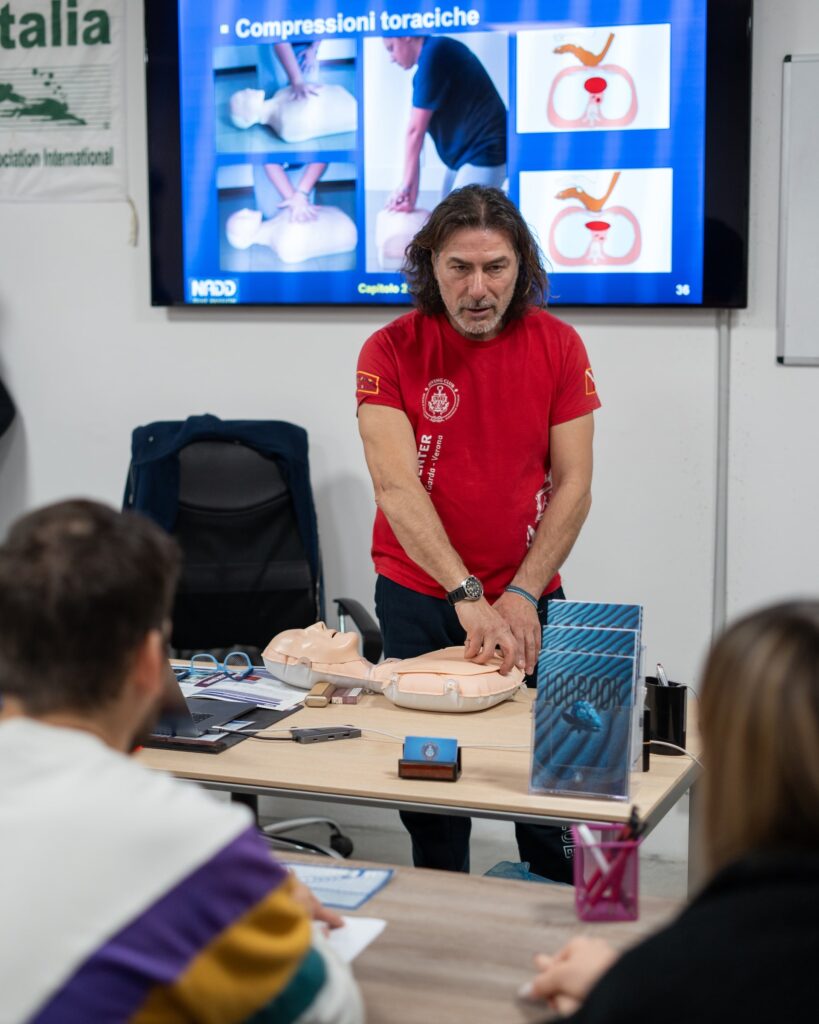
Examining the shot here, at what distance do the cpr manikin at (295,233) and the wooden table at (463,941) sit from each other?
2.38 m

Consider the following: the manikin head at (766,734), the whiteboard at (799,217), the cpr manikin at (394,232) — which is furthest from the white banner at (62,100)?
the manikin head at (766,734)

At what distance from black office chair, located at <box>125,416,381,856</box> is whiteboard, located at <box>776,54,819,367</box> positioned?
142 cm

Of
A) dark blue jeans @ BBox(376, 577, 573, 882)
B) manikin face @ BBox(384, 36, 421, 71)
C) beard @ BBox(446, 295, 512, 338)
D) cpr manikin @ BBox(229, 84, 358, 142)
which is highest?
manikin face @ BBox(384, 36, 421, 71)

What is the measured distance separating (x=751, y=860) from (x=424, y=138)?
304 centimetres

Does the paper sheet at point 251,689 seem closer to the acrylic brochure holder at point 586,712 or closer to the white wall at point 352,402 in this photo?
the acrylic brochure holder at point 586,712

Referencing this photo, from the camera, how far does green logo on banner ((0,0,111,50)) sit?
3.94 metres

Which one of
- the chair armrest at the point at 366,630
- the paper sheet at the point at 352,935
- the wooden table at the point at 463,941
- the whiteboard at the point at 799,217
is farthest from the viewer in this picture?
the whiteboard at the point at 799,217

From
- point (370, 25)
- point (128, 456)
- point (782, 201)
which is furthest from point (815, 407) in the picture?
point (128, 456)

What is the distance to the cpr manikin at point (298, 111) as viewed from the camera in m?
3.72

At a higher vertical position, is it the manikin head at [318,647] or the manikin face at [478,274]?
the manikin face at [478,274]

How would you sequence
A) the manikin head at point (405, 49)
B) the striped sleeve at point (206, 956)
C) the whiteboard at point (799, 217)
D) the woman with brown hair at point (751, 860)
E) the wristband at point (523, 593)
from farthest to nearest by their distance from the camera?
the manikin head at point (405, 49) → the whiteboard at point (799, 217) → the wristband at point (523, 593) → the striped sleeve at point (206, 956) → the woman with brown hair at point (751, 860)

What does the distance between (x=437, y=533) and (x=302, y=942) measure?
160cm

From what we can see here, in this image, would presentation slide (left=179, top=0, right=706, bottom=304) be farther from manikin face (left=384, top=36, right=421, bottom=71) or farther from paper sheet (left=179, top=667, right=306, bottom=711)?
paper sheet (left=179, top=667, right=306, bottom=711)

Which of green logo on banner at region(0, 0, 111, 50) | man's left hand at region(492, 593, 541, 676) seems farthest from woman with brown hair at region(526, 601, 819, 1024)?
green logo on banner at region(0, 0, 111, 50)
